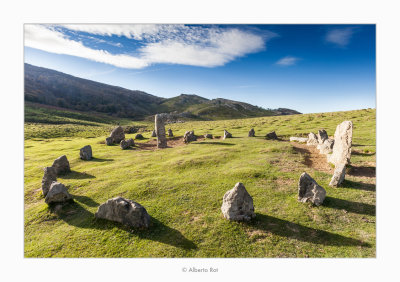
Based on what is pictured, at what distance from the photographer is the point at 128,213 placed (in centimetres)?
1046

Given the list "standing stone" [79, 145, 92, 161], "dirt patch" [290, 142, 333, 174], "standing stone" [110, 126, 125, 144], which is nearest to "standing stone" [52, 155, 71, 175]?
"standing stone" [79, 145, 92, 161]

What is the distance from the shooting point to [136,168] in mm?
20969

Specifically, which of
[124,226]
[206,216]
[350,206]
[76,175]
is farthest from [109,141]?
[350,206]

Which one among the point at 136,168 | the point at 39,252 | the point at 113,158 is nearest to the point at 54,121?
the point at 113,158

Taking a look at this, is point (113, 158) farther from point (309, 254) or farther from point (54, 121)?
point (54, 121)

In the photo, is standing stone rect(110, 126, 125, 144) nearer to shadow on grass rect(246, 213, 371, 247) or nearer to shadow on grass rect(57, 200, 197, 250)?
shadow on grass rect(57, 200, 197, 250)

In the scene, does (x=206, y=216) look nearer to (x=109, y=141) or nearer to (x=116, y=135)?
(x=109, y=141)

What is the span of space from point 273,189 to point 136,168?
1441 centimetres

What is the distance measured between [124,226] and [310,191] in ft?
38.1

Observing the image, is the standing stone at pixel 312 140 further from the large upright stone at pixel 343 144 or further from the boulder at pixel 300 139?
the large upright stone at pixel 343 144

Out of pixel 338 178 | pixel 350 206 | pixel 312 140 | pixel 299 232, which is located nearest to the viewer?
pixel 299 232

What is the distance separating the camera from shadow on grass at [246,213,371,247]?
29.0ft

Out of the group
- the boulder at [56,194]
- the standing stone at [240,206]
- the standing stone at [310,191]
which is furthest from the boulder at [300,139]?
the boulder at [56,194]

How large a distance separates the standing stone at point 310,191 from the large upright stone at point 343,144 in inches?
253
